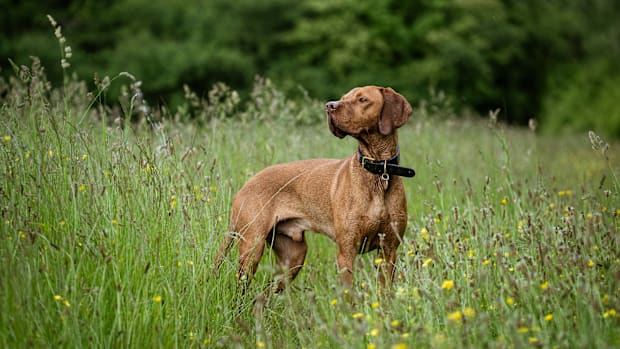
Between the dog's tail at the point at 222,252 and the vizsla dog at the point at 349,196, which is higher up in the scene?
the vizsla dog at the point at 349,196

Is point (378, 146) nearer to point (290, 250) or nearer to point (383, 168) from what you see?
point (383, 168)

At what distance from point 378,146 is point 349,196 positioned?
1.39ft

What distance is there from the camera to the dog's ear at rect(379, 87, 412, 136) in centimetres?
462

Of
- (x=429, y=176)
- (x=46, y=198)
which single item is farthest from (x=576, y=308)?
(x=429, y=176)

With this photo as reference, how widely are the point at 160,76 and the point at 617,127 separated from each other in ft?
60.8

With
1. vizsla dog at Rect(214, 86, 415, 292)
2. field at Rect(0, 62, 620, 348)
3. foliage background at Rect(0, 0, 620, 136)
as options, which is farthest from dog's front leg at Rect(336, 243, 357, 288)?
foliage background at Rect(0, 0, 620, 136)

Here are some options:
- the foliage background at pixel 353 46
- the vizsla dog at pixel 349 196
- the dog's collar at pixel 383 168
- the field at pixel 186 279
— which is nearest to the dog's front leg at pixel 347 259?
the vizsla dog at pixel 349 196

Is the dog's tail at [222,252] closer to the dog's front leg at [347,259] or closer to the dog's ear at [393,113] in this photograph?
the dog's front leg at [347,259]

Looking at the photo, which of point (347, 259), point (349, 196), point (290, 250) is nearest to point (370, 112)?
point (349, 196)

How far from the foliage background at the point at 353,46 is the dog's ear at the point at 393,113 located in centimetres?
1999

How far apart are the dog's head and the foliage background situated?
65.3 feet

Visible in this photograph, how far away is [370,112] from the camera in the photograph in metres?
4.65

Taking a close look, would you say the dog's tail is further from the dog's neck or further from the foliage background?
the foliage background

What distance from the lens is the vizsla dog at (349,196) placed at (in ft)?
15.2
